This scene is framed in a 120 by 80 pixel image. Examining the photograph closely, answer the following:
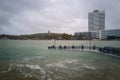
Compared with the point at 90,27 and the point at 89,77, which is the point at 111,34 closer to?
the point at 90,27

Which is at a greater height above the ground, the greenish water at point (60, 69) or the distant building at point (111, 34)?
the distant building at point (111, 34)

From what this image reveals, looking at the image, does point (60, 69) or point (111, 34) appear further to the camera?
point (111, 34)

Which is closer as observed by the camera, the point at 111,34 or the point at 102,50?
the point at 102,50

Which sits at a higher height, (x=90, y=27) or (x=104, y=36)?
(x=90, y=27)

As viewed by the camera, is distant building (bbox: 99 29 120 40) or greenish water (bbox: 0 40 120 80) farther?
distant building (bbox: 99 29 120 40)

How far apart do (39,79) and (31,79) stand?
37.7 inches

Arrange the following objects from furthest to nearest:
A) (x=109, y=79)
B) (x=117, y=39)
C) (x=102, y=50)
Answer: (x=117, y=39), (x=102, y=50), (x=109, y=79)

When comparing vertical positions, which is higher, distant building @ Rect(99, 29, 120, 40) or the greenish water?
distant building @ Rect(99, 29, 120, 40)

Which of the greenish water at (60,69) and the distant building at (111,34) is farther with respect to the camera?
the distant building at (111,34)

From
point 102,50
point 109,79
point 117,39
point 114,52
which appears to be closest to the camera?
point 109,79

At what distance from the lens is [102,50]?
49375 mm

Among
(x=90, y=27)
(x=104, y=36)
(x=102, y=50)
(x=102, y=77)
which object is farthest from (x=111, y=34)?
(x=102, y=77)

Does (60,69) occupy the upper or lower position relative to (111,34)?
lower

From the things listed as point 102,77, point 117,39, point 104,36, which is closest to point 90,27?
point 104,36
